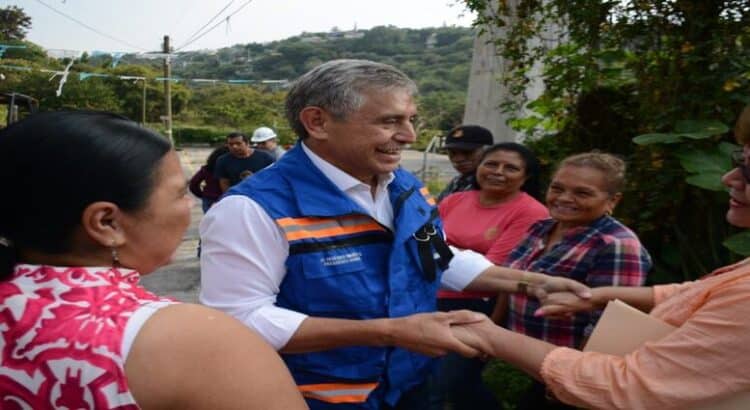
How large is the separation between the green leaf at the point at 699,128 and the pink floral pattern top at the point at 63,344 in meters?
3.09

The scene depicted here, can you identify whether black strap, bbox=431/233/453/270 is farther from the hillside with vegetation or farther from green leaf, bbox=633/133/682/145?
the hillside with vegetation

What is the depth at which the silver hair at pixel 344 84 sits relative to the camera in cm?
177

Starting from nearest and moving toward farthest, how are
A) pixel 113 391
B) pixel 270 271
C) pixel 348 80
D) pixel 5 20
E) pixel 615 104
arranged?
pixel 113 391, pixel 270 271, pixel 348 80, pixel 615 104, pixel 5 20

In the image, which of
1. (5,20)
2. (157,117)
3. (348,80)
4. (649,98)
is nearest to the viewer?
(348,80)

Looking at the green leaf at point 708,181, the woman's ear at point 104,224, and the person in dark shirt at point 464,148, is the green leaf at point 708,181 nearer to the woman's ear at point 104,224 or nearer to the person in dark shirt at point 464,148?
the person in dark shirt at point 464,148

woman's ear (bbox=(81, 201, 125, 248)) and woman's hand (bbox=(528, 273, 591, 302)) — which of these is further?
woman's hand (bbox=(528, 273, 591, 302))

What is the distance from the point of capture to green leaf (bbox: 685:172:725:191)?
3.04 m

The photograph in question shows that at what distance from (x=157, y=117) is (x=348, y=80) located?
51.4m

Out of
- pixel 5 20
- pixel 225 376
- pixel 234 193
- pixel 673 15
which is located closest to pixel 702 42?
pixel 673 15

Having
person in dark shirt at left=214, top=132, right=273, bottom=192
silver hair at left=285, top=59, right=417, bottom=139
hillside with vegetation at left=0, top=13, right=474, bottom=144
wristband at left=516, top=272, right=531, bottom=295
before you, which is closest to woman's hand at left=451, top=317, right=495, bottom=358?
wristband at left=516, top=272, right=531, bottom=295

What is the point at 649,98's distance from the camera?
3760mm

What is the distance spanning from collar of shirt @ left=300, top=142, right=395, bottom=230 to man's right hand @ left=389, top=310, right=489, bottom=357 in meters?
0.33

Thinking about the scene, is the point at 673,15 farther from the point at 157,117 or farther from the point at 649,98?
the point at 157,117

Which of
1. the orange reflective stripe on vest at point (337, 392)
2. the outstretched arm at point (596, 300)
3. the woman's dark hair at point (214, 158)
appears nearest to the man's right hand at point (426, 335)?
the orange reflective stripe on vest at point (337, 392)
